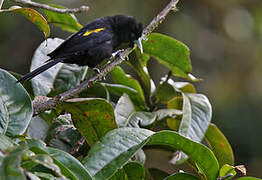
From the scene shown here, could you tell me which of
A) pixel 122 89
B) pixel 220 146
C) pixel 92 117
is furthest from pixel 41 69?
Result: pixel 220 146

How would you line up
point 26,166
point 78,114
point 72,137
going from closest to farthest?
point 26,166 < point 78,114 < point 72,137

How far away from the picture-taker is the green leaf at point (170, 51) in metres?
2.48

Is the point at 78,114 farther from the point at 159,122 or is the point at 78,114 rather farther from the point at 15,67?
the point at 15,67

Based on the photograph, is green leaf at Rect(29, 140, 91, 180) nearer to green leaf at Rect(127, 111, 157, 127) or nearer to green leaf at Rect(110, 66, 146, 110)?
green leaf at Rect(127, 111, 157, 127)

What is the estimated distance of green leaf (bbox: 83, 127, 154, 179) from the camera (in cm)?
152

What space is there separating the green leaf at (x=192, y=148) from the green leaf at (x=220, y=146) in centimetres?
57

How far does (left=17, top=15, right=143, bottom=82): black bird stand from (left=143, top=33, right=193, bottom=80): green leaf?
0.24 ft

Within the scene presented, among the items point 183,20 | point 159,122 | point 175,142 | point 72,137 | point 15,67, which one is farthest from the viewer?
point 183,20

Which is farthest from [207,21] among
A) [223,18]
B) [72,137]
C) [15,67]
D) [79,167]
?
[79,167]

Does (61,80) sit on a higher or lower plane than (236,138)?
higher

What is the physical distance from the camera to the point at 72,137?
2.15 meters

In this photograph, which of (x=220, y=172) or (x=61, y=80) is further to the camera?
(x=61, y=80)

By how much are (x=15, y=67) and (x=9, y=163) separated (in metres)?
6.19

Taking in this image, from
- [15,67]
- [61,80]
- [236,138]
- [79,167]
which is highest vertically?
[79,167]
